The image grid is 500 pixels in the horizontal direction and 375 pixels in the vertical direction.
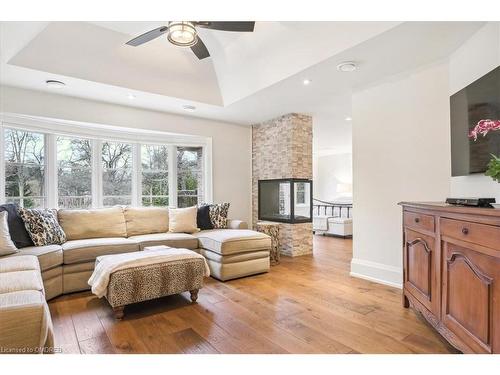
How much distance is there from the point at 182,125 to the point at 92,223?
206 centimetres

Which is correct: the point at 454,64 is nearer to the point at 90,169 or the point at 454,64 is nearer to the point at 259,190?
the point at 259,190

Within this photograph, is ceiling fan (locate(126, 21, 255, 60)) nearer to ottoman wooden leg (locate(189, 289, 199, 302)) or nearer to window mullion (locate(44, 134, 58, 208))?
ottoman wooden leg (locate(189, 289, 199, 302))

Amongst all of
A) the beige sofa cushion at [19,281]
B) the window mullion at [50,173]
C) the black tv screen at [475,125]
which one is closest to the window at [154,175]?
the window mullion at [50,173]

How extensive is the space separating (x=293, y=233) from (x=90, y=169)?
3.23 meters

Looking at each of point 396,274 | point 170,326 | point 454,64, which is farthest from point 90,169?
point 454,64

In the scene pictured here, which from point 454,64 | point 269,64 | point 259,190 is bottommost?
point 259,190

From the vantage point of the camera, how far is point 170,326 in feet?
7.04

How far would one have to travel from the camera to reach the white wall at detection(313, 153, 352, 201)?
27.3 feet

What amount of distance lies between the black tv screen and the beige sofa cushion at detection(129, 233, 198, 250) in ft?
9.67

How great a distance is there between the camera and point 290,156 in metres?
4.50

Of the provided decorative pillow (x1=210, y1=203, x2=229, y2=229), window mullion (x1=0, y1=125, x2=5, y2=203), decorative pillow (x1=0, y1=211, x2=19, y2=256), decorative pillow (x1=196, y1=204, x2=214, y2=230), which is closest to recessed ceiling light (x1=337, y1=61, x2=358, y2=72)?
decorative pillow (x1=210, y1=203, x2=229, y2=229)

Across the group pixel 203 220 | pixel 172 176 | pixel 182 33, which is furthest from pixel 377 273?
pixel 172 176

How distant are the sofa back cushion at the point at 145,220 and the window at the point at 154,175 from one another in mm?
649
